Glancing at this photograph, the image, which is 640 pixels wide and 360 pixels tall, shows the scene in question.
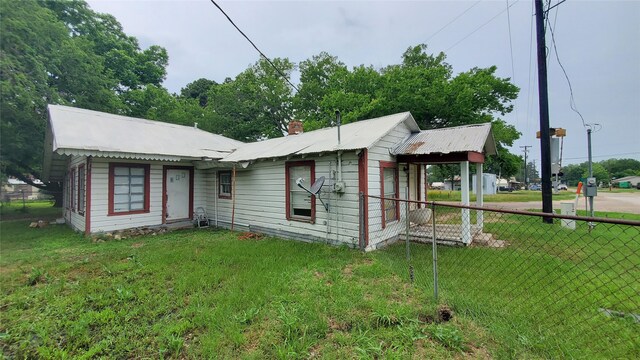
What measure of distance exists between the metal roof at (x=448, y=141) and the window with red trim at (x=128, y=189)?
831 cm

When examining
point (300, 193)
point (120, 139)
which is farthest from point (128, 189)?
point (300, 193)

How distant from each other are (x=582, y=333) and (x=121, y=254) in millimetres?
8159

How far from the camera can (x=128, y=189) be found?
856 centimetres

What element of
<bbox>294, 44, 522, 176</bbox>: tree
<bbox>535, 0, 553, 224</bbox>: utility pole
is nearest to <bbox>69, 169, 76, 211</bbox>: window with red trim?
<bbox>294, 44, 522, 176</bbox>: tree

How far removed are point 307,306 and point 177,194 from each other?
8.34 metres

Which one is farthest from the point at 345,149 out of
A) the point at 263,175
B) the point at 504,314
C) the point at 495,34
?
the point at 495,34

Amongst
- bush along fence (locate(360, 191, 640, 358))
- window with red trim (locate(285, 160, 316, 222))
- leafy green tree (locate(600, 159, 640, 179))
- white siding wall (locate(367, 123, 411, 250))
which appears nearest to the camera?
bush along fence (locate(360, 191, 640, 358))

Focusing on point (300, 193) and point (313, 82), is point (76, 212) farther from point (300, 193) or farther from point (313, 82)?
point (313, 82)

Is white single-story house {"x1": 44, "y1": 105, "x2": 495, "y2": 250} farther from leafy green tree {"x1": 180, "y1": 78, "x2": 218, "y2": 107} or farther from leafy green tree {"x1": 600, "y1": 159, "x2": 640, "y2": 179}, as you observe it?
leafy green tree {"x1": 600, "y1": 159, "x2": 640, "y2": 179}

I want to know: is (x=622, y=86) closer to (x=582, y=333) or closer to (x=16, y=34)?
(x=582, y=333)

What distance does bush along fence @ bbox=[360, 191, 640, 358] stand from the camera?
2643mm

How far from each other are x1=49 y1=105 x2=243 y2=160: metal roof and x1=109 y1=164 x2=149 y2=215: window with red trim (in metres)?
0.82

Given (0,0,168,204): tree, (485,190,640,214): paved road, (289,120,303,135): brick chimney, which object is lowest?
(485,190,640,214): paved road

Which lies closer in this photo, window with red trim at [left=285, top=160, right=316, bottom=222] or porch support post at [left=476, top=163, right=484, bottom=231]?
window with red trim at [left=285, top=160, right=316, bottom=222]
